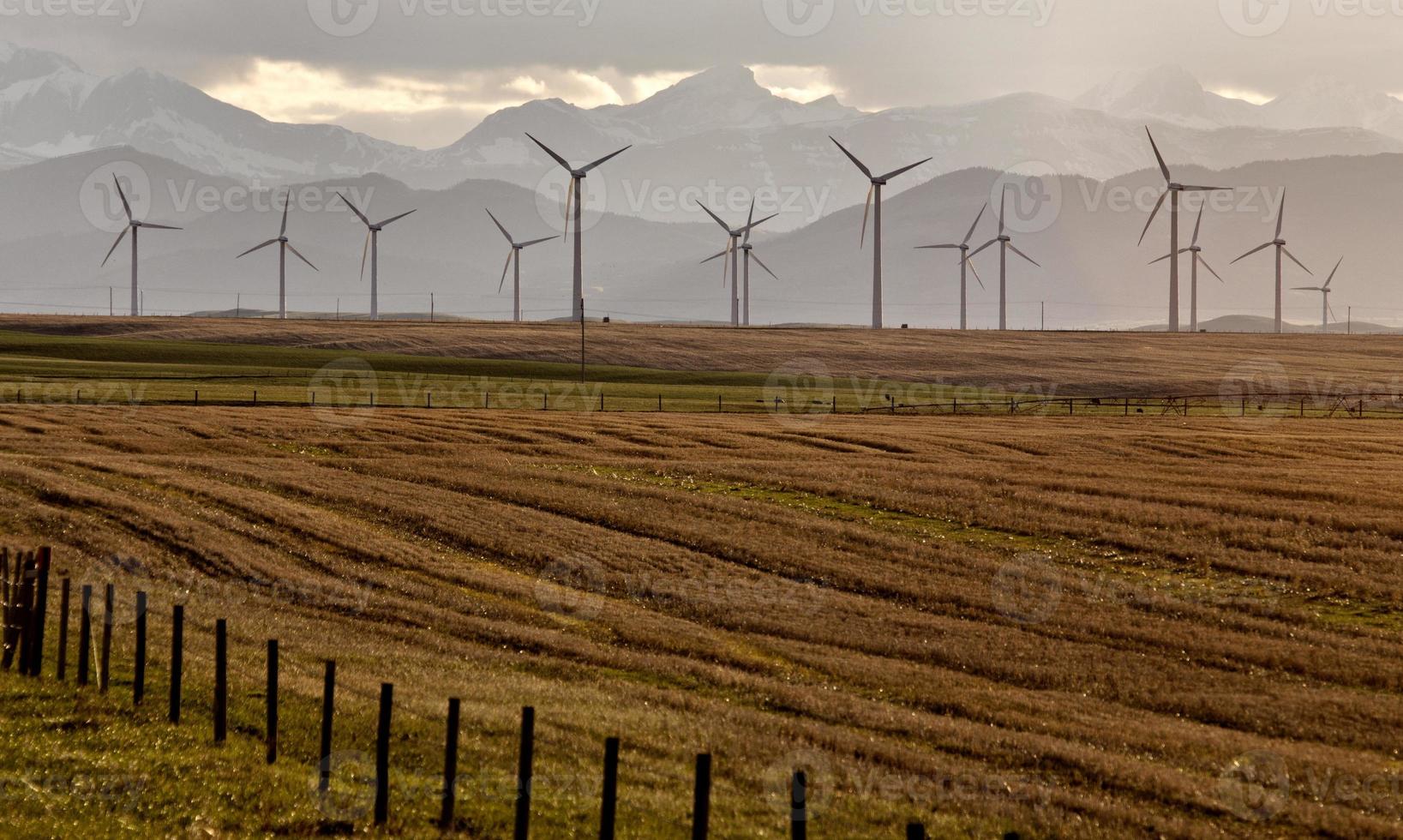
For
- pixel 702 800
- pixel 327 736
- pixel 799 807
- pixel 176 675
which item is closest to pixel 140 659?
pixel 176 675

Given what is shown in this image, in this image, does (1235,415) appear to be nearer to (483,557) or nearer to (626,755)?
(483,557)

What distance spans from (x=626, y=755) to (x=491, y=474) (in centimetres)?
3822

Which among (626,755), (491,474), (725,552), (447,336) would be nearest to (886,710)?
(626,755)

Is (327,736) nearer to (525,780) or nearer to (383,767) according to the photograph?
(383,767)

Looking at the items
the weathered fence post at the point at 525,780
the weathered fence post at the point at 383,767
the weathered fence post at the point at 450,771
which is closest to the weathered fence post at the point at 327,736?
the weathered fence post at the point at 383,767

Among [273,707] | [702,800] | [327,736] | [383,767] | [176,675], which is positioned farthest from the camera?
[176,675]

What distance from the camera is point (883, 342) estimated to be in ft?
595

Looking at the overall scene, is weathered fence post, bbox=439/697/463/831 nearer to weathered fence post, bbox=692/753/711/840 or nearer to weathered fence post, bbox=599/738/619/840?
weathered fence post, bbox=599/738/619/840

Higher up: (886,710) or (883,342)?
(883,342)

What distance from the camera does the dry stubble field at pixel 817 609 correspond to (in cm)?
2033

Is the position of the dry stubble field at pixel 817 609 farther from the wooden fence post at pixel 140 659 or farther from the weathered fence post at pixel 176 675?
the wooden fence post at pixel 140 659

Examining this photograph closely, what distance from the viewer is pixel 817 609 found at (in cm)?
3466

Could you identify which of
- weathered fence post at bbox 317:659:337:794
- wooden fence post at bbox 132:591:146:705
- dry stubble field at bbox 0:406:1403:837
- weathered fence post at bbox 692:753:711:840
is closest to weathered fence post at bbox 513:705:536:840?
dry stubble field at bbox 0:406:1403:837

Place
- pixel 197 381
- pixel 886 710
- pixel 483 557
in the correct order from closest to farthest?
pixel 886 710 < pixel 483 557 < pixel 197 381
